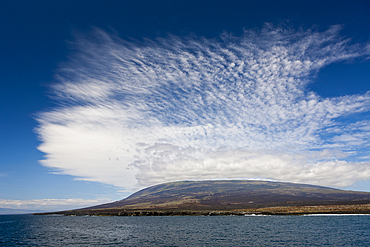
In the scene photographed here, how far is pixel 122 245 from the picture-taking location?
4962 cm

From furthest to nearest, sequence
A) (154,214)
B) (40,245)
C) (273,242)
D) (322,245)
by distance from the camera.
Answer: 1. (154,214)
2. (40,245)
3. (273,242)
4. (322,245)

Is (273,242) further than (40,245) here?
No

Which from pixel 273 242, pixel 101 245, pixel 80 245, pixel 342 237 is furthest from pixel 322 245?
pixel 80 245

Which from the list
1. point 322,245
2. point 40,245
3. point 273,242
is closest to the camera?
point 322,245

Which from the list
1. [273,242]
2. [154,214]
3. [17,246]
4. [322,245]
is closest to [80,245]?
[17,246]

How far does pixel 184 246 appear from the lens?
4669cm

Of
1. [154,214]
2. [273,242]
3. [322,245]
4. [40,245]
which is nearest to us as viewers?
[322,245]

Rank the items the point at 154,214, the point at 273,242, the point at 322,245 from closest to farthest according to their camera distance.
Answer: the point at 322,245 < the point at 273,242 < the point at 154,214

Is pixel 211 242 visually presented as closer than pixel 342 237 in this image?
Yes

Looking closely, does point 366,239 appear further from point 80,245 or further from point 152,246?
point 80,245

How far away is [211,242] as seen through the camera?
50562 mm

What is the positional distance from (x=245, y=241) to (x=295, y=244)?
10.4 m

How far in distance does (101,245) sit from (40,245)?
1541 cm

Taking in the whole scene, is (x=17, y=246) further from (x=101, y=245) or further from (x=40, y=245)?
(x=101, y=245)
